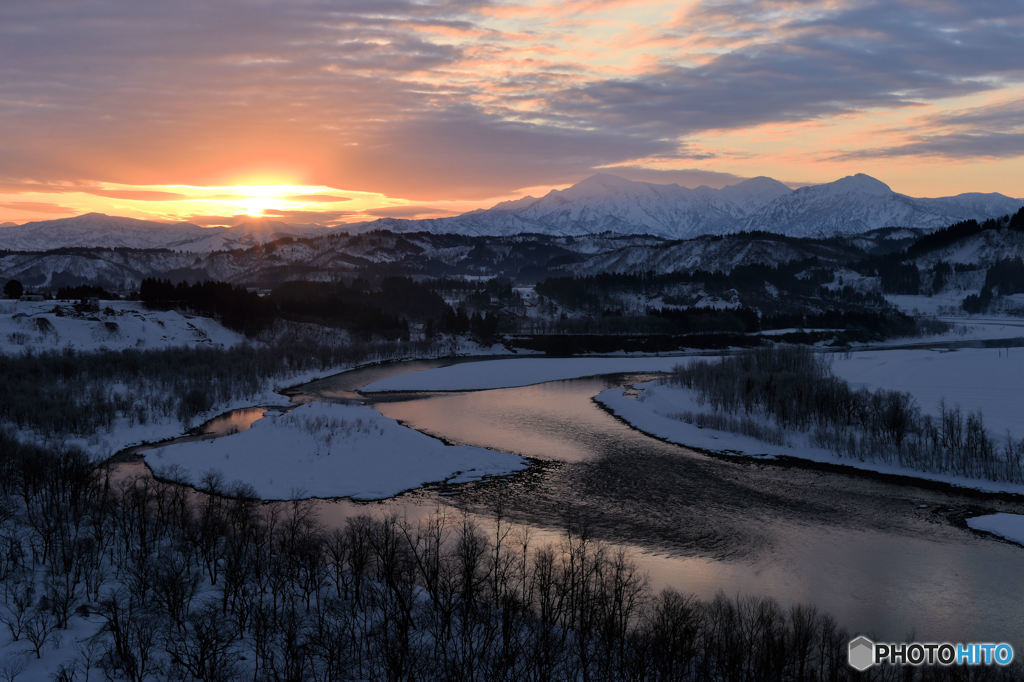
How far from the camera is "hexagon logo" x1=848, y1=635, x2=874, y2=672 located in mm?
19906

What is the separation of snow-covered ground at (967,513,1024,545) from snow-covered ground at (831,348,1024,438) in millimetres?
15683

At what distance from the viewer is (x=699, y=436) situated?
57625 mm

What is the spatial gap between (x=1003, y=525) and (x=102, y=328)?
12751 centimetres

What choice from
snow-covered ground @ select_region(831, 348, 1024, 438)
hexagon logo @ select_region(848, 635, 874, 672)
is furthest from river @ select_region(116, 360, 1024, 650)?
snow-covered ground @ select_region(831, 348, 1024, 438)

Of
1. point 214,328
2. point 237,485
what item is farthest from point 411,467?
point 214,328

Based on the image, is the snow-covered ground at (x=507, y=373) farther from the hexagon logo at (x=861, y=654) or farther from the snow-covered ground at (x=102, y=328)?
the hexagon logo at (x=861, y=654)

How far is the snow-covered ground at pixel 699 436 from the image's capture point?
148ft

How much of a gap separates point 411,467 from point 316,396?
41.8 metres

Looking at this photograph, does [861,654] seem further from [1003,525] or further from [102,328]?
[102,328]

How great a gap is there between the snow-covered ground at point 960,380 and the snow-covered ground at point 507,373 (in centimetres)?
3709

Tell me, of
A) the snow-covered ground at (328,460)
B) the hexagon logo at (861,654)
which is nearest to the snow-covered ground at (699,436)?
the snow-covered ground at (328,460)

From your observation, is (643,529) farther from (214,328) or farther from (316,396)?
(214,328)

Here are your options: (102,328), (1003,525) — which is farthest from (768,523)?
(102,328)

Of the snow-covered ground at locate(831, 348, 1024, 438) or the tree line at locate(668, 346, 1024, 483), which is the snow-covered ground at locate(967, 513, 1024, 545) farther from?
the snow-covered ground at locate(831, 348, 1024, 438)
